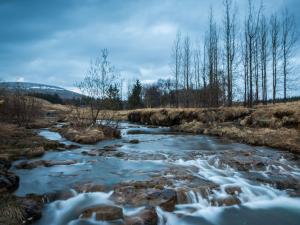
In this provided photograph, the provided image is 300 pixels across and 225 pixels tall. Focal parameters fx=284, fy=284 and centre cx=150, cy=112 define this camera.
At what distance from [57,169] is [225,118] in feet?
54.8

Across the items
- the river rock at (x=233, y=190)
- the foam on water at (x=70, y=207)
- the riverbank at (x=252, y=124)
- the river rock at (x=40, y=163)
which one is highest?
the riverbank at (x=252, y=124)

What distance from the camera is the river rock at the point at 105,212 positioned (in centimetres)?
636

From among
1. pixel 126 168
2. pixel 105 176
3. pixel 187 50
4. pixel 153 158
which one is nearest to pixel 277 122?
pixel 153 158

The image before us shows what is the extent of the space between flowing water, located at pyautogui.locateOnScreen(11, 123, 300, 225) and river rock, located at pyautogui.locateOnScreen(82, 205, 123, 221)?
5.8 inches

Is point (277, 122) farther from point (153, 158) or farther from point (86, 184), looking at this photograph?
point (86, 184)

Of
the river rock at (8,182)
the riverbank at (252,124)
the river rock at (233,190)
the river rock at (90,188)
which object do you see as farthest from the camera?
the riverbank at (252,124)

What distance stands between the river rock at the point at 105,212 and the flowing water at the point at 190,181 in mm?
147

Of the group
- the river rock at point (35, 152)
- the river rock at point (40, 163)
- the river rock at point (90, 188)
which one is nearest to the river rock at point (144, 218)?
the river rock at point (90, 188)

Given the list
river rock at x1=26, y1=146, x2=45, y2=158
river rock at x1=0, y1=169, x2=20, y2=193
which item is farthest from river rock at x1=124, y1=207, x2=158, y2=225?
river rock at x1=26, y1=146, x2=45, y2=158

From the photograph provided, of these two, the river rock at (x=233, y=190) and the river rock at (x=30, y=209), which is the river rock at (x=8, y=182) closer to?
the river rock at (x=30, y=209)

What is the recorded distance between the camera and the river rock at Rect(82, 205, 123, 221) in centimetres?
636

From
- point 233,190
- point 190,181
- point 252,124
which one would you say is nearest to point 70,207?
point 190,181

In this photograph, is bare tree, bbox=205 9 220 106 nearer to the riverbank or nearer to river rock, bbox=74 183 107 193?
the riverbank

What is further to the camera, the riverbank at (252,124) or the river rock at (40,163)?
the riverbank at (252,124)
